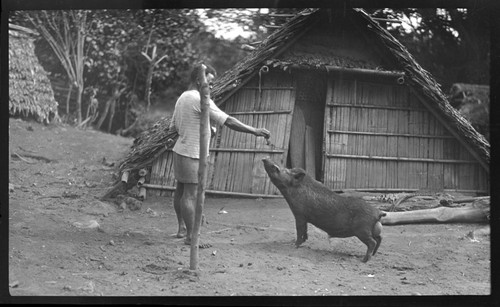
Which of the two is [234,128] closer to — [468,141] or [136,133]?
[136,133]

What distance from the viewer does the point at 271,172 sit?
17.5 ft

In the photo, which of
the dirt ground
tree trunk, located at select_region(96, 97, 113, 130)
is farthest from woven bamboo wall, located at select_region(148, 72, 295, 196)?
tree trunk, located at select_region(96, 97, 113, 130)

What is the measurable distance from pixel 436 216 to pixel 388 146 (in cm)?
69

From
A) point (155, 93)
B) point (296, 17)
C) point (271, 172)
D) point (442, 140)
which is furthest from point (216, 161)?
point (442, 140)

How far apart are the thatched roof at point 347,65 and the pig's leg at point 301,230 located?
46.8 inches

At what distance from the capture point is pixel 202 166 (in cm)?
470

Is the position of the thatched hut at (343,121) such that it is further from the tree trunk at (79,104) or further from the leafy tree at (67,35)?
the leafy tree at (67,35)

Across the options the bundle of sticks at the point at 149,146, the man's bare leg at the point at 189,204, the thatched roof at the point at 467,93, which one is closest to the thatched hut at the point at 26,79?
the bundle of sticks at the point at 149,146

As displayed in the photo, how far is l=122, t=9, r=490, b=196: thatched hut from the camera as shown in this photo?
540 centimetres

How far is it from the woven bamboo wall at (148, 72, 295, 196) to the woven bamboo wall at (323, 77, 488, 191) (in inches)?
16.2

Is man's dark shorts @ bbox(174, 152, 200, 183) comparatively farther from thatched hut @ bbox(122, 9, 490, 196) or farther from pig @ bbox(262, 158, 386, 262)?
pig @ bbox(262, 158, 386, 262)

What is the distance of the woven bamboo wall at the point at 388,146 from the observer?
17.6ft

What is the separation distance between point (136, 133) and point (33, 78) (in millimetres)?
1161

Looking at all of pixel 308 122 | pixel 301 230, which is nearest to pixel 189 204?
pixel 301 230
